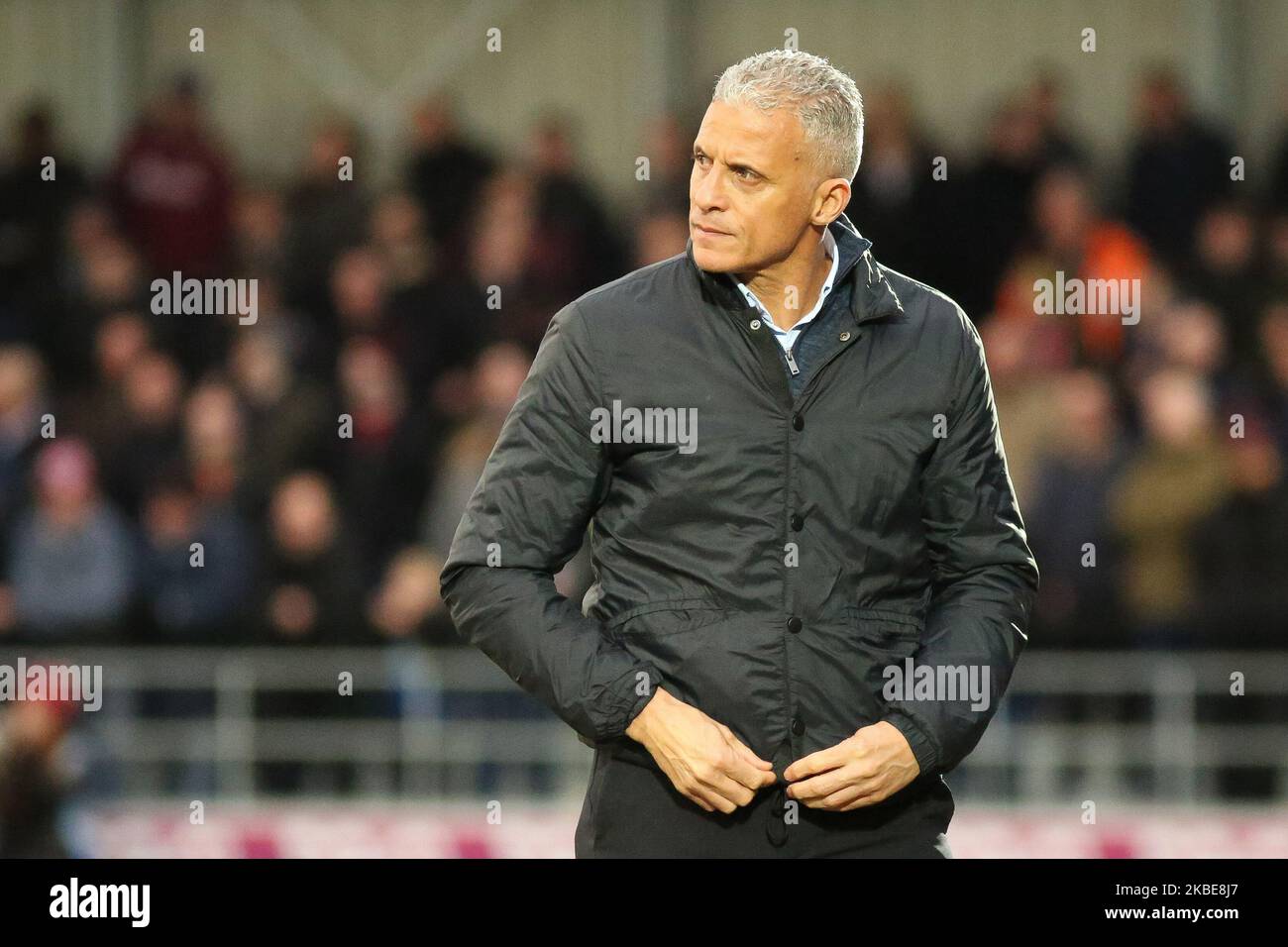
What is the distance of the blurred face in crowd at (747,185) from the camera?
12.4ft

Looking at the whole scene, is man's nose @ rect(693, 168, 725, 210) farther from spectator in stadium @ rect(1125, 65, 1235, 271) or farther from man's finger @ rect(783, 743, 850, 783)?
spectator in stadium @ rect(1125, 65, 1235, 271)

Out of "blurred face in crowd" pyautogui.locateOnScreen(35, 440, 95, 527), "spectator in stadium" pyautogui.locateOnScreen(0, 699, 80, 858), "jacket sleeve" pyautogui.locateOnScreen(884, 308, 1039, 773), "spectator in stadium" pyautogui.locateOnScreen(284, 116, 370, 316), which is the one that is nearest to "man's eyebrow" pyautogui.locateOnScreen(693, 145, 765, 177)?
"jacket sleeve" pyautogui.locateOnScreen(884, 308, 1039, 773)

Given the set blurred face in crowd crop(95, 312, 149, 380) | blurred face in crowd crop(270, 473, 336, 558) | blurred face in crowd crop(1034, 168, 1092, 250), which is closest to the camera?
blurred face in crowd crop(270, 473, 336, 558)

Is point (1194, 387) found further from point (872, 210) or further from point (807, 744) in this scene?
point (807, 744)

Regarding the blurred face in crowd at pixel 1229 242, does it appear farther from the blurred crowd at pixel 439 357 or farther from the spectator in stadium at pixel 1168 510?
the spectator in stadium at pixel 1168 510

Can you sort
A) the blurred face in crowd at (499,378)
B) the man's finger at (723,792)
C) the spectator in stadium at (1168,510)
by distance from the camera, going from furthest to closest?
the blurred face in crowd at (499,378)
the spectator in stadium at (1168,510)
the man's finger at (723,792)

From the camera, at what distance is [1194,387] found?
9125 millimetres

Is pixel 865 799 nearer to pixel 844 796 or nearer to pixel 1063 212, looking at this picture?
pixel 844 796

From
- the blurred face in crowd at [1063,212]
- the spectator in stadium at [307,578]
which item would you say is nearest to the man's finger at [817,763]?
the spectator in stadium at [307,578]

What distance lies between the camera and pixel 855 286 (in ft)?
13.0

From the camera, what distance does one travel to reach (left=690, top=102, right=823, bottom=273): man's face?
3775mm

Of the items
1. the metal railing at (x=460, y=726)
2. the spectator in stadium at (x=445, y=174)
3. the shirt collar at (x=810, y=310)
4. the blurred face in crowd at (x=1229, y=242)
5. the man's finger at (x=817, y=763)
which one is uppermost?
the spectator in stadium at (x=445, y=174)

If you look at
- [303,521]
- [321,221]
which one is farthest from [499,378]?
[321,221]
